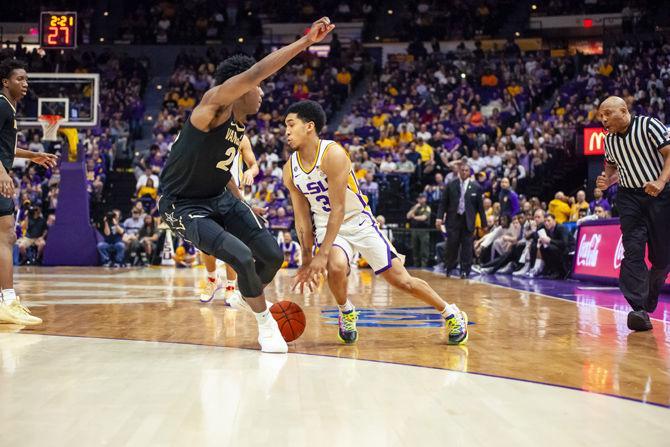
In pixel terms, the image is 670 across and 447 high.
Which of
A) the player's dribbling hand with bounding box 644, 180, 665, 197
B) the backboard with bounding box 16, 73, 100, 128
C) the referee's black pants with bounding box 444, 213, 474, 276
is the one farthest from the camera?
the backboard with bounding box 16, 73, 100, 128

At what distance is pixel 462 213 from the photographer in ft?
42.0

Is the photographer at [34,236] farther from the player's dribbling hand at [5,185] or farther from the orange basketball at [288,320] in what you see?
the orange basketball at [288,320]

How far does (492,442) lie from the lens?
2.64 m

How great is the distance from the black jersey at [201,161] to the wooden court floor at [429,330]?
995mm

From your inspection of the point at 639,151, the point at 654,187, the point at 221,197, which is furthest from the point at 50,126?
the point at 654,187

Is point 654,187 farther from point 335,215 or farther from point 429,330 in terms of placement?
point 335,215

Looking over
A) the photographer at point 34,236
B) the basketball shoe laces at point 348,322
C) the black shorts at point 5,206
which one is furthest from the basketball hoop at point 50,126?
the basketball shoe laces at point 348,322

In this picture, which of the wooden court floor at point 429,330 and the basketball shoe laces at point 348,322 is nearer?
the wooden court floor at point 429,330

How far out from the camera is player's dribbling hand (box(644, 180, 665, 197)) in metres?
5.57

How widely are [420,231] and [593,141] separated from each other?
406 centimetres

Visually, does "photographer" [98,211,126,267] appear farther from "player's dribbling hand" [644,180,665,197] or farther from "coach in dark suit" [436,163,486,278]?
"player's dribbling hand" [644,180,665,197]

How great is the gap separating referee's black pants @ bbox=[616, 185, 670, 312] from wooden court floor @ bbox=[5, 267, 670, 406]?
0.35 metres

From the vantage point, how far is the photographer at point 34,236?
54.3 feet

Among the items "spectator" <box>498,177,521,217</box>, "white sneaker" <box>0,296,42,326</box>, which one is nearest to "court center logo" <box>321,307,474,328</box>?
"white sneaker" <box>0,296,42,326</box>
